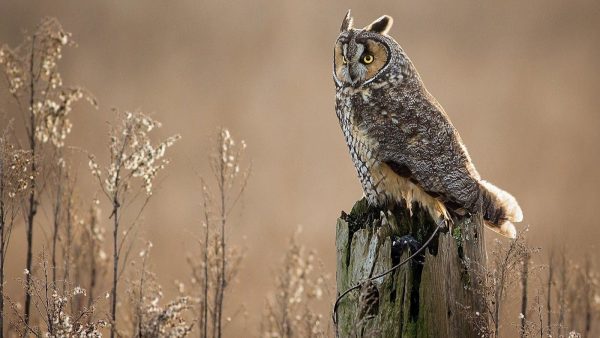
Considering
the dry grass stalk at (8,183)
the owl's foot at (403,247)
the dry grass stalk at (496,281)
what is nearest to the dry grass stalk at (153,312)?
the dry grass stalk at (8,183)

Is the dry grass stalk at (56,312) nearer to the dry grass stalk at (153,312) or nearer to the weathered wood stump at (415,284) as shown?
the dry grass stalk at (153,312)

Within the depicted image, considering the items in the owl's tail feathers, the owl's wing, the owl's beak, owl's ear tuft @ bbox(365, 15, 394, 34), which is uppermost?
owl's ear tuft @ bbox(365, 15, 394, 34)

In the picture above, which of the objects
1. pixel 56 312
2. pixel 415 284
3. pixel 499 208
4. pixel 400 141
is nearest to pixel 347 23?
pixel 400 141

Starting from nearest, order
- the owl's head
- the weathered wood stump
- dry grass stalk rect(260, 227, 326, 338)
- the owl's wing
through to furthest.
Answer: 1. the weathered wood stump
2. the owl's wing
3. the owl's head
4. dry grass stalk rect(260, 227, 326, 338)

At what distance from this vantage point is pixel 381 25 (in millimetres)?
3688

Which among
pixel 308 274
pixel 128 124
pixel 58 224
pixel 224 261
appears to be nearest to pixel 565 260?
pixel 308 274

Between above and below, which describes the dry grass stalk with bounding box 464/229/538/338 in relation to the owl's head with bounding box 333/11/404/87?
below

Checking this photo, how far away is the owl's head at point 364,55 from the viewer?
11.6ft

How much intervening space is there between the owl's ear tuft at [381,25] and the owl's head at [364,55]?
0.21 feet

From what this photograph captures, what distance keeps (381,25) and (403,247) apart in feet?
4.20

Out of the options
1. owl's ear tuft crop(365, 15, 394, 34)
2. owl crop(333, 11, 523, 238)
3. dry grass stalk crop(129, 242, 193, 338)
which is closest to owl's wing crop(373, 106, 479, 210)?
owl crop(333, 11, 523, 238)

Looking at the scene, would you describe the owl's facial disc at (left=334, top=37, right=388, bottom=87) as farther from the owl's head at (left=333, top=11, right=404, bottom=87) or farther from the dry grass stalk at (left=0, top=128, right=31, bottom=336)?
the dry grass stalk at (left=0, top=128, right=31, bottom=336)

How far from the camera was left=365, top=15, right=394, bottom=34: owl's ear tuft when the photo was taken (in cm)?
367

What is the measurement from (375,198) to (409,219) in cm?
35
